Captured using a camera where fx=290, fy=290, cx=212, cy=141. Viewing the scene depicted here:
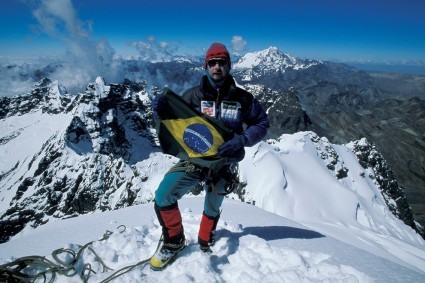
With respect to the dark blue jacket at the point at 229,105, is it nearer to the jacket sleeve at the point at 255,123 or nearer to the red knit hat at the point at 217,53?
the jacket sleeve at the point at 255,123

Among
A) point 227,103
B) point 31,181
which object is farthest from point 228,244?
point 31,181

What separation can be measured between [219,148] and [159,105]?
1.24 meters

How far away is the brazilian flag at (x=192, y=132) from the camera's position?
16.0 feet

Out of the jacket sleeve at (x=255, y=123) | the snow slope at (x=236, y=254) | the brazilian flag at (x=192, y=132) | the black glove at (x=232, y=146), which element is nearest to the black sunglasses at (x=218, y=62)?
the brazilian flag at (x=192, y=132)

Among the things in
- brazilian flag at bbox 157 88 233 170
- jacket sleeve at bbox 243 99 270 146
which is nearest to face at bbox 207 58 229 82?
brazilian flag at bbox 157 88 233 170

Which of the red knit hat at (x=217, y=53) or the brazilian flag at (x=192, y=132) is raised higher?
the red knit hat at (x=217, y=53)

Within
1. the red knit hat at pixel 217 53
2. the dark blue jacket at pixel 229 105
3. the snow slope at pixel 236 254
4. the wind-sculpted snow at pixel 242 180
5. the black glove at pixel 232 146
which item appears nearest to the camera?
the snow slope at pixel 236 254

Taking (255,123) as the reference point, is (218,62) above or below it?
above

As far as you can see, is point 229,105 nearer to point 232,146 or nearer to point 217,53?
point 232,146

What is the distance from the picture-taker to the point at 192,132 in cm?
497

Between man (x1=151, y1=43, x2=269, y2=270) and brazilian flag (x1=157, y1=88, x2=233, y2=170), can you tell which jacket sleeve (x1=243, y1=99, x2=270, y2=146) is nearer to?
man (x1=151, y1=43, x2=269, y2=270)

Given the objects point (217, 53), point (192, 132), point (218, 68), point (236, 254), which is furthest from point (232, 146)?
point (236, 254)

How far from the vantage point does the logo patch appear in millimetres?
4879

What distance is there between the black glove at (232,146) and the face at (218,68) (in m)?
1.04
